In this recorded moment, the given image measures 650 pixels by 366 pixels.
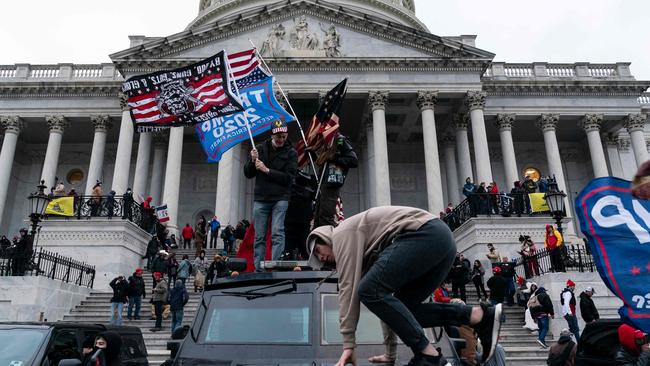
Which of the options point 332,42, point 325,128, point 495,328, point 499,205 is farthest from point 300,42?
point 495,328

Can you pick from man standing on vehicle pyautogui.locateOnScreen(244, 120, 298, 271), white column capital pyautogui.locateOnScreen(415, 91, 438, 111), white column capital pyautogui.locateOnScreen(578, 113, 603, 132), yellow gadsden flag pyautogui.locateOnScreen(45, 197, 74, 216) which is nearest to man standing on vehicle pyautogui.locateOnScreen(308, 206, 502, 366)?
man standing on vehicle pyautogui.locateOnScreen(244, 120, 298, 271)

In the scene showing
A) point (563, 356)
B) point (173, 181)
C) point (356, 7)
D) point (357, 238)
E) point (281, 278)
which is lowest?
point (563, 356)

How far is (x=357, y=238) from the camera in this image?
3.02 meters

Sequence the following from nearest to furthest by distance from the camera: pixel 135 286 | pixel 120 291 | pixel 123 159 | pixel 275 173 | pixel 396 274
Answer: pixel 396 274
pixel 275 173
pixel 120 291
pixel 135 286
pixel 123 159

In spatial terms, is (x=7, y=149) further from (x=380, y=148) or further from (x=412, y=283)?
(x=412, y=283)

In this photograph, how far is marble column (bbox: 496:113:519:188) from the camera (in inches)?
1234

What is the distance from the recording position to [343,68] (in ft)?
105

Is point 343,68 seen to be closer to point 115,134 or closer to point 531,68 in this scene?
point 531,68

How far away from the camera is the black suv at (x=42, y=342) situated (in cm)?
635

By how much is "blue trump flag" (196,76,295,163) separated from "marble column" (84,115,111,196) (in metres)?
23.8

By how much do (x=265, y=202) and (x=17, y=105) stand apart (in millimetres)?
35654

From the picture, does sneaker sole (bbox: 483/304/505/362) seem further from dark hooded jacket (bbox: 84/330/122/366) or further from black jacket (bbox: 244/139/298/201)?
dark hooded jacket (bbox: 84/330/122/366)

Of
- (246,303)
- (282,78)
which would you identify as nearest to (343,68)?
(282,78)

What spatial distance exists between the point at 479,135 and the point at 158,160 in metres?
22.4
